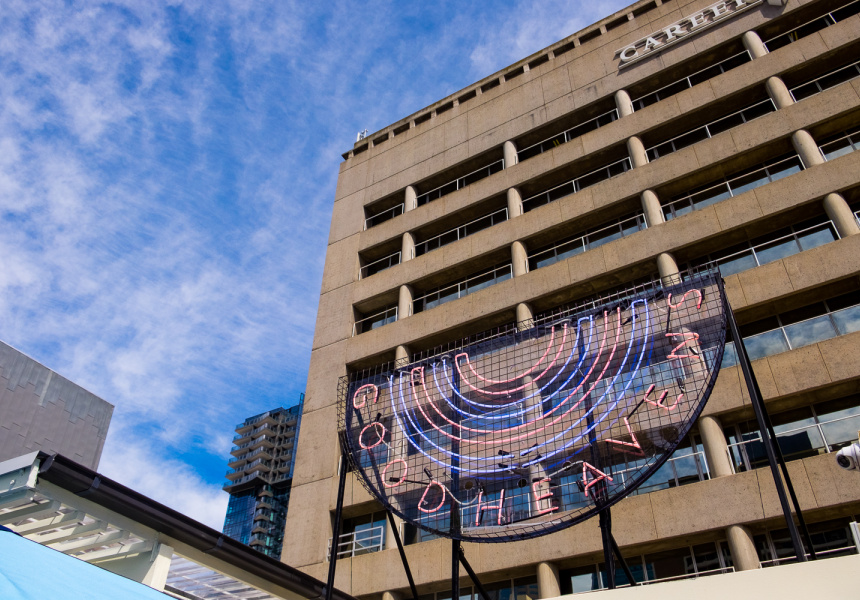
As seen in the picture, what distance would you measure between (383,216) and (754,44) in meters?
18.3

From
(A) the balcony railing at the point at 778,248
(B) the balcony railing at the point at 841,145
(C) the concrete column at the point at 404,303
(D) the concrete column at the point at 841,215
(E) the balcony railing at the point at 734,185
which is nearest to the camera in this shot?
(D) the concrete column at the point at 841,215

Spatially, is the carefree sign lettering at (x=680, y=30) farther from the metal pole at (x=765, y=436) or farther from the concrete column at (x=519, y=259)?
the metal pole at (x=765, y=436)

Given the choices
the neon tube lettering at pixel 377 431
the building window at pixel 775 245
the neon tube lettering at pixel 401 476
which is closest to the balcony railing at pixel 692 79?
the building window at pixel 775 245

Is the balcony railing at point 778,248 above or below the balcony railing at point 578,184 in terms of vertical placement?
below

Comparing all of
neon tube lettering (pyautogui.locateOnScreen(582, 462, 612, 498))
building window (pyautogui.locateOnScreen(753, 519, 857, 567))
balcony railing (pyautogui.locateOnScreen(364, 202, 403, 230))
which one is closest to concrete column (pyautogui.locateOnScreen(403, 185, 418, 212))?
balcony railing (pyautogui.locateOnScreen(364, 202, 403, 230))

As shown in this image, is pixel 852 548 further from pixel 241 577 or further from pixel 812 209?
pixel 241 577

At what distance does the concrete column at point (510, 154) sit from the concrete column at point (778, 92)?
1053 centimetres

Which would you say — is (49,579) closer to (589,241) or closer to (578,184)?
(589,241)

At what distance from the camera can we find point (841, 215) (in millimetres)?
21250

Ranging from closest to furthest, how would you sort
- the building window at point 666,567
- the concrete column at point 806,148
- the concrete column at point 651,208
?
the building window at point 666,567, the concrete column at point 806,148, the concrete column at point 651,208

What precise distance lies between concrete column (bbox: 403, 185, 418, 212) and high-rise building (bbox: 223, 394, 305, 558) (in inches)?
4808

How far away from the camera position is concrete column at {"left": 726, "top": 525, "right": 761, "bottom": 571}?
17203 millimetres

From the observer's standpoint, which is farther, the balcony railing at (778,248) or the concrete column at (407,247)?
the concrete column at (407,247)

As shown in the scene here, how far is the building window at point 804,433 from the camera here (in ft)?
61.7
